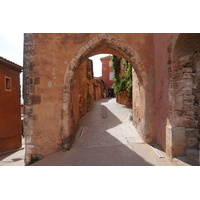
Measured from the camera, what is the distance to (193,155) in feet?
8.75

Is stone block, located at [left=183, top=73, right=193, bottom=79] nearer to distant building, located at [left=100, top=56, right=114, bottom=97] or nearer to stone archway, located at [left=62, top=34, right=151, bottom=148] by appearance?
stone archway, located at [left=62, top=34, right=151, bottom=148]

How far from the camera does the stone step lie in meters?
2.55

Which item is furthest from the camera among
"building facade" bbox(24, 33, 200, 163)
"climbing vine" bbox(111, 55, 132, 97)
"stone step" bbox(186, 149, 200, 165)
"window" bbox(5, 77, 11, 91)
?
"climbing vine" bbox(111, 55, 132, 97)

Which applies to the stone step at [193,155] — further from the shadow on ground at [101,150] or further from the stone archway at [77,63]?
the stone archway at [77,63]

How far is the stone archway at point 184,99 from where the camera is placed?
2902 millimetres

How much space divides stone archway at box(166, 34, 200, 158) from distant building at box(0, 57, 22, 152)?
32.1 ft

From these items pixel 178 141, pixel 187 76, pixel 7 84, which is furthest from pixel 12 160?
pixel 187 76

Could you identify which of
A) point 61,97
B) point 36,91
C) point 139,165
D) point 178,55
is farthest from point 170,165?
point 36,91

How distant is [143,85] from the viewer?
159 inches

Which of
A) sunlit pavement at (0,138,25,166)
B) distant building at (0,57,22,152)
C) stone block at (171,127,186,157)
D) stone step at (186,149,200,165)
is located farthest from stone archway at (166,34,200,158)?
distant building at (0,57,22,152)

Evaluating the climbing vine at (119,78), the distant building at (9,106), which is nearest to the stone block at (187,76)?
the climbing vine at (119,78)

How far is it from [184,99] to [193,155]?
130cm

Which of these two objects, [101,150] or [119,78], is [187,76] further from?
[119,78]

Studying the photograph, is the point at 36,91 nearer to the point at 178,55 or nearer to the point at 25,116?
the point at 25,116
